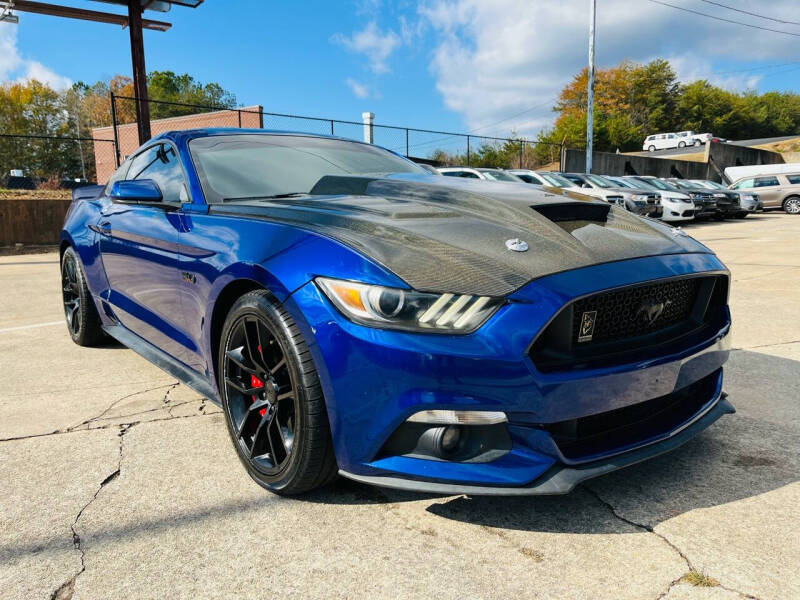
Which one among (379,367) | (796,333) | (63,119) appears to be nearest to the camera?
(379,367)

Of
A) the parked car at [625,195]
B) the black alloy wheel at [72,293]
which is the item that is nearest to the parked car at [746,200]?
the parked car at [625,195]

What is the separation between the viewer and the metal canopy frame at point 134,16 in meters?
13.0

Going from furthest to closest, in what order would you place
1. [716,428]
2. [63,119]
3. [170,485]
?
[63,119]
[716,428]
[170,485]

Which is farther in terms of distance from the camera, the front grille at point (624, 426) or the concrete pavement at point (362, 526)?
the front grille at point (624, 426)

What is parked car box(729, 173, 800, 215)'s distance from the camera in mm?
22438

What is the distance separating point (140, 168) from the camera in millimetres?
3838

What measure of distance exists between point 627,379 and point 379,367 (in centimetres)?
78

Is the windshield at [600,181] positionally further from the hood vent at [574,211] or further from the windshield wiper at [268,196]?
the windshield wiper at [268,196]

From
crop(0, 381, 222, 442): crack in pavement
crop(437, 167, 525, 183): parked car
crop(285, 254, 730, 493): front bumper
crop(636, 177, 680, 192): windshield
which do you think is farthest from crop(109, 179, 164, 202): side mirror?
crop(636, 177, 680, 192): windshield

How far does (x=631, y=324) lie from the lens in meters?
2.03

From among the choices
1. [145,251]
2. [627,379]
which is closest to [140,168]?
[145,251]

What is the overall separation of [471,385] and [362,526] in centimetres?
65

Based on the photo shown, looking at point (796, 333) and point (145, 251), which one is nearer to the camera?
point (145, 251)

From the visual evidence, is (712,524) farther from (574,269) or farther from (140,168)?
(140,168)
